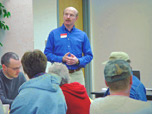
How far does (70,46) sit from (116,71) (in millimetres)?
2615

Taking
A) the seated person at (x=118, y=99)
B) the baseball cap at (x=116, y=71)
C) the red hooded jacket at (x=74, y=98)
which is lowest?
the red hooded jacket at (x=74, y=98)

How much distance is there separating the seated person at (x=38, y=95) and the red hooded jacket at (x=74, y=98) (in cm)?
34

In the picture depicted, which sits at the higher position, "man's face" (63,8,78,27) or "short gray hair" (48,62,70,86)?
"man's face" (63,8,78,27)

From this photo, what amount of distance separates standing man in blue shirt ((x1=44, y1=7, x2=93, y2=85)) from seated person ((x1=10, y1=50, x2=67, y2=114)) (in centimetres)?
187

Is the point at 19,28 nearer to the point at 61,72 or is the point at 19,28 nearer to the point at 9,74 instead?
the point at 9,74

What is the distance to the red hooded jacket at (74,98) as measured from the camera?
2783 mm

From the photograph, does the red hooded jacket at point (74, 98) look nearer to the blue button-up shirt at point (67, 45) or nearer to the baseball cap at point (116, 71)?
the baseball cap at point (116, 71)

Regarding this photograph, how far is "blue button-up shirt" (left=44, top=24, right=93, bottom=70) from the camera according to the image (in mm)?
4473

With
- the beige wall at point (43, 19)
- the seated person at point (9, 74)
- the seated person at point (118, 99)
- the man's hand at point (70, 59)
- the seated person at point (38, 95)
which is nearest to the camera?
the seated person at point (118, 99)

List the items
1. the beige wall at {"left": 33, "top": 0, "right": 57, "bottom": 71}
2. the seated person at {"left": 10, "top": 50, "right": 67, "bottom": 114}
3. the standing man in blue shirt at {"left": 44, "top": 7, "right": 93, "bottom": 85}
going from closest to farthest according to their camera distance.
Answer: the seated person at {"left": 10, "top": 50, "right": 67, "bottom": 114}
the standing man in blue shirt at {"left": 44, "top": 7, "right": 93, "bottom": 85}
the beige wall at {"left": 33, "top": 0, "right": 57, "bottom": 71}

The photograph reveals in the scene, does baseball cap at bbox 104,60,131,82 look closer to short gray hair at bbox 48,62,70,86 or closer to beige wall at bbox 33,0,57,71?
short gray hair at bbox 48,62,70,86

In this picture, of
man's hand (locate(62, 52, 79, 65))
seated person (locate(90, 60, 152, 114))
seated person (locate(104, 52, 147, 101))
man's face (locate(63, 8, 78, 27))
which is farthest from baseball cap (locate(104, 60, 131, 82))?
man's face (locate(63, 8, 78, 27))

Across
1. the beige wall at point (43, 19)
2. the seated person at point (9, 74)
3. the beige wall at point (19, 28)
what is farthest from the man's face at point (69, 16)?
the beige wall at point (43, 19)

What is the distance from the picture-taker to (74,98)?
2801 millimetres
